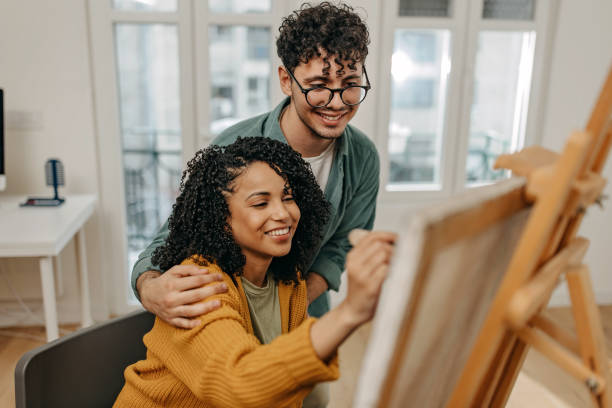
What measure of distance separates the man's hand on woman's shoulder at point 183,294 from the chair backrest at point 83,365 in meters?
0.21

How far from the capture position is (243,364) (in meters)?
0.69

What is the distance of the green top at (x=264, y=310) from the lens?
104cm

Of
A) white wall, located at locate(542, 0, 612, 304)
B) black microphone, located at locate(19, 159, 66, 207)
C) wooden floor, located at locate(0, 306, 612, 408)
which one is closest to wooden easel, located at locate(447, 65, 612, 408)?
wooden floor, located at locate(0, 306, 612, 408)

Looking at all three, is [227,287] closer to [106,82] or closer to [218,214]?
[218,214]

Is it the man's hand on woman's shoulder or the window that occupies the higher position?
the window

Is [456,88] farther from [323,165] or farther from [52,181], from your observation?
[52,181]

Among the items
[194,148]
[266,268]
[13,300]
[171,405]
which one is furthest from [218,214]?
[13,300]

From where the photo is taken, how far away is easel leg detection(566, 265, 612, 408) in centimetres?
67

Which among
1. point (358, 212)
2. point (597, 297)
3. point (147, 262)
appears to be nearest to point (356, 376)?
point (358, 212)

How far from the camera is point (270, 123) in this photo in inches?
52.8

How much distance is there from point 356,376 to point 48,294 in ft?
4.47

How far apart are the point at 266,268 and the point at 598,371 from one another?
24.8 inches

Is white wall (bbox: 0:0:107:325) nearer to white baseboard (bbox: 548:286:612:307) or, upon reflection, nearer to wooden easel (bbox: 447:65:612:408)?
wooden easel (bbox: 447:65:612:408)

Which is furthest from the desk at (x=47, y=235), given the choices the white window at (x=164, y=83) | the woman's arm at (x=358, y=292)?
the woman's arm at (x=358, y=292)
